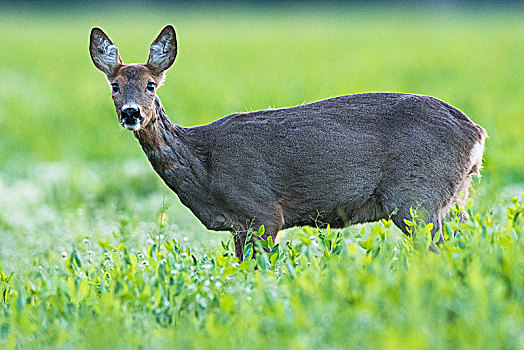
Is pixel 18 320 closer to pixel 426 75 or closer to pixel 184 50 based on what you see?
pixel 426 75

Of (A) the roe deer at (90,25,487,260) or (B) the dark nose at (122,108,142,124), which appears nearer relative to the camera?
(B) the dark nose at (122,108,142,124)

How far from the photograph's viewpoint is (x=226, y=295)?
13.0ft

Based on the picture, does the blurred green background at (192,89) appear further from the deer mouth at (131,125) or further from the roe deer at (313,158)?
the deer mouth at (131,125)

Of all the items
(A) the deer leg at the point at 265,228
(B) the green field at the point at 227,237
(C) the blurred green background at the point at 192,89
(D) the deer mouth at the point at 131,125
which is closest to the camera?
(B) the green field at the point at 227,237

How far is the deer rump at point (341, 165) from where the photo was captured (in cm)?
511

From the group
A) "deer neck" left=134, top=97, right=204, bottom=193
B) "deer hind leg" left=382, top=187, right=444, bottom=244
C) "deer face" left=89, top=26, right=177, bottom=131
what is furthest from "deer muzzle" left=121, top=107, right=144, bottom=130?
"deer hind leg" left=382, top=187, right=444, bottom=244

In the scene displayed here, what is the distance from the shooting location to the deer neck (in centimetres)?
524

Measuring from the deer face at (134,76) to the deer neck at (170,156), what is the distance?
5.1 inches

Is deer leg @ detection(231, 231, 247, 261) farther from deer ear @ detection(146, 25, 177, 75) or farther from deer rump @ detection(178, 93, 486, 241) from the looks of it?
deer ear @ detection(146, 25, 177, 75)

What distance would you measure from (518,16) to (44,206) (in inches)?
1189

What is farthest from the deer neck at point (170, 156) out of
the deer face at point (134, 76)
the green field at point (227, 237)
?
the green field at point (227, 237)

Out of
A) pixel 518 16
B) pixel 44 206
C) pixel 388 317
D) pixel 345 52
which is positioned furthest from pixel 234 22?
pixel 388 317

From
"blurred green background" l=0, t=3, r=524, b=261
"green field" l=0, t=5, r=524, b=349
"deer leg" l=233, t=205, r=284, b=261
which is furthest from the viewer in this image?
"blurred green background" l=0, t=3, r=524, b=261

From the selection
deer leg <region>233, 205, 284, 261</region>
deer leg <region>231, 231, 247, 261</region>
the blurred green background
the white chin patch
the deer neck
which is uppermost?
the white chin patch
